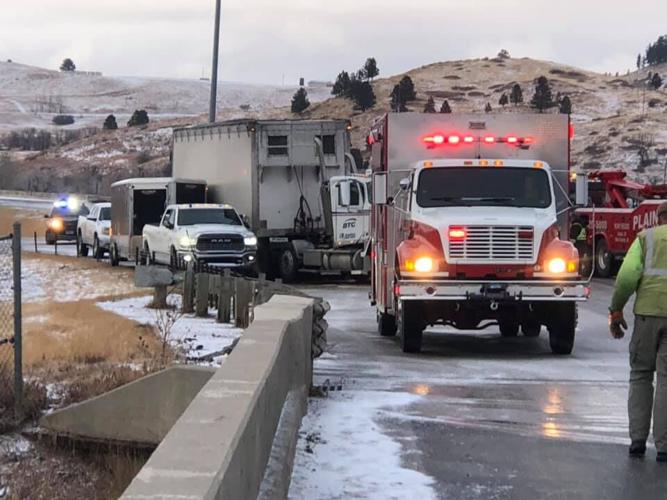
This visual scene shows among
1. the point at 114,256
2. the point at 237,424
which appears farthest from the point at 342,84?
the point at 237,424

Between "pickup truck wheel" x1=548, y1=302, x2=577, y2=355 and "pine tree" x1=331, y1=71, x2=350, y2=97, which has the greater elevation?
"pine tree" x1=331, y1=71, x2=350, y2=97

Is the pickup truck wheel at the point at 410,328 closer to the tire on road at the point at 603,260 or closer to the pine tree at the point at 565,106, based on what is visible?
the tire on road at the point at 603,260

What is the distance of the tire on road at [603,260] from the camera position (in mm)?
29969

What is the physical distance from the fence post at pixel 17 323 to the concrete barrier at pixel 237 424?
7.51ft

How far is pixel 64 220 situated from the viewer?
Result: 44.2 meters

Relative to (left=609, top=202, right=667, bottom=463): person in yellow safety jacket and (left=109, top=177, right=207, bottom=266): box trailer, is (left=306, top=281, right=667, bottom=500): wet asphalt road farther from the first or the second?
(left=109, top=177, right=207, bottom=266): box trailer

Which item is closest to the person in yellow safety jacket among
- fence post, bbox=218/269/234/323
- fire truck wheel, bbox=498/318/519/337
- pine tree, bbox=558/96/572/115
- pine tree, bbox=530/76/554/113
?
fire truck wheel, bbox=498/318/519/337

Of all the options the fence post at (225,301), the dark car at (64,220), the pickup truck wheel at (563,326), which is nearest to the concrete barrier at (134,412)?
the pickup truck wheel at (563,326)

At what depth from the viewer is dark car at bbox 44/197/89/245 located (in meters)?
43.6

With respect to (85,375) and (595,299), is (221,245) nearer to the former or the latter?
(595,299)

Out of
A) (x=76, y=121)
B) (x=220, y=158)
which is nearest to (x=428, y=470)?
(x=220, y=158)

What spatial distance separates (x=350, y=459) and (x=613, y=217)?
2323 centimetres

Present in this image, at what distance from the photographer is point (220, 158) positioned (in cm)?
2864

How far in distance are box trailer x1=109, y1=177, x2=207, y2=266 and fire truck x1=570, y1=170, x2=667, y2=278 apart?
10550mm
